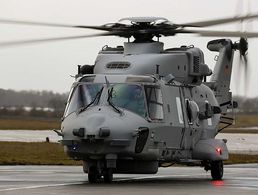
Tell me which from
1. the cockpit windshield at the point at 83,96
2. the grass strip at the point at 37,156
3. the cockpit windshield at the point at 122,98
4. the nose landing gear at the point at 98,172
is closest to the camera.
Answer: the nose landing gear at the point at 98,172

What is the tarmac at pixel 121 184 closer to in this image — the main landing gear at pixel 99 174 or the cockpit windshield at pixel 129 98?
the main landing gear at pixel 99 174

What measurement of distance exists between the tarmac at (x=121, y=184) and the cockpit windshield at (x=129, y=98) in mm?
1950

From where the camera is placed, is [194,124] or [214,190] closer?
[214,190]

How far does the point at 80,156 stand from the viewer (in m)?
21.8

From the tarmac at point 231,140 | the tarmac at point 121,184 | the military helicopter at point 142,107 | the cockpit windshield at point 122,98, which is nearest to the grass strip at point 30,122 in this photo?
the tarmac at point 231,140

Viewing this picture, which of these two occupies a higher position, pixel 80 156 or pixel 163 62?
pixel 163 62

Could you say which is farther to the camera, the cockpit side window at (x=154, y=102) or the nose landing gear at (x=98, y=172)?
the cockpit side window at (x=154, y=102)

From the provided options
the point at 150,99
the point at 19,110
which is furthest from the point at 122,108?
the point at 19,110

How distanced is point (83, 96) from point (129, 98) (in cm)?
123

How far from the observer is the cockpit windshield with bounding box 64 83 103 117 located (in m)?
22.2

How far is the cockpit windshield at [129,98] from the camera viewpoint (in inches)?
866

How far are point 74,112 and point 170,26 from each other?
3434mm

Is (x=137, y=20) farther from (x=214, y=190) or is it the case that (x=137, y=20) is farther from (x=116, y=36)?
(x=214, y=190)

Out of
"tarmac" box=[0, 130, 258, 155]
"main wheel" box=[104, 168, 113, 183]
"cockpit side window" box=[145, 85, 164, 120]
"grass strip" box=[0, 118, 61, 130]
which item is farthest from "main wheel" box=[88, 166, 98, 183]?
"grass strip" box=[0, 118, 61, 130]
